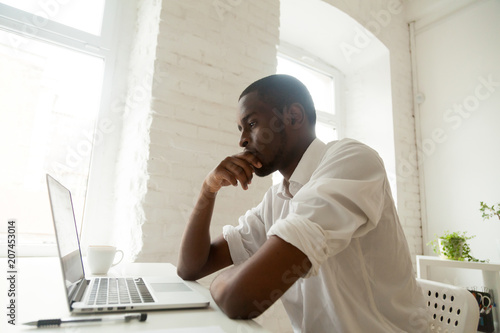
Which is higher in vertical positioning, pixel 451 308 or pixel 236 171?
pixel 236 171

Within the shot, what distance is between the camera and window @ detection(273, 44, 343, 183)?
2932mm

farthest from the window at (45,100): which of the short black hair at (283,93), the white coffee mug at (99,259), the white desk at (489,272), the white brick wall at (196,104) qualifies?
the white desk at (489,272)

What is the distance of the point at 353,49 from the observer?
3.01 metres

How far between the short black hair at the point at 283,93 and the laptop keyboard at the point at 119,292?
1.92 ft

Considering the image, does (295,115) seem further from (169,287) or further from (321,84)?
(321,84)

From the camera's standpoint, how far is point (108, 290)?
68 cm

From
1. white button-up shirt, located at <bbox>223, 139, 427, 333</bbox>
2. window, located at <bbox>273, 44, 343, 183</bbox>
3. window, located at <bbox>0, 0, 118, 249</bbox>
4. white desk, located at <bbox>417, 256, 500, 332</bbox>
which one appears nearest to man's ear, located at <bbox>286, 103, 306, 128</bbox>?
white button-up shirt, located at <bbox>223, 139, 427, 333</bbox>

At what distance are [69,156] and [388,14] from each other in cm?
302

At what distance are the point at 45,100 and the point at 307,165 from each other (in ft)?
4.78

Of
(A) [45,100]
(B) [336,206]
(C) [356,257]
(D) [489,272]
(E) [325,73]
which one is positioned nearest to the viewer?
(B) [336,206]

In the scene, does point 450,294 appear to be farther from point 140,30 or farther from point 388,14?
point 388,14

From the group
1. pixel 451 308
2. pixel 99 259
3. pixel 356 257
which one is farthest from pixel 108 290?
pixel 451 308

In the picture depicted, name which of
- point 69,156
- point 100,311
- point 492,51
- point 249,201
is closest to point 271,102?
point 100,311

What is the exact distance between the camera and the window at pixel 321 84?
115 inches
